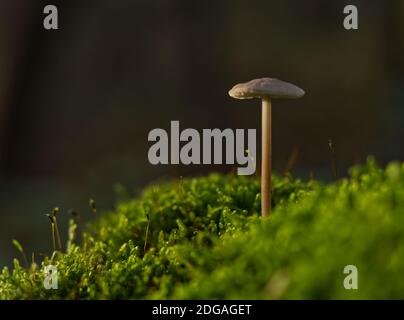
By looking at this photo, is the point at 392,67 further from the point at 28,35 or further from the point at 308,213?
the point at 308,213
